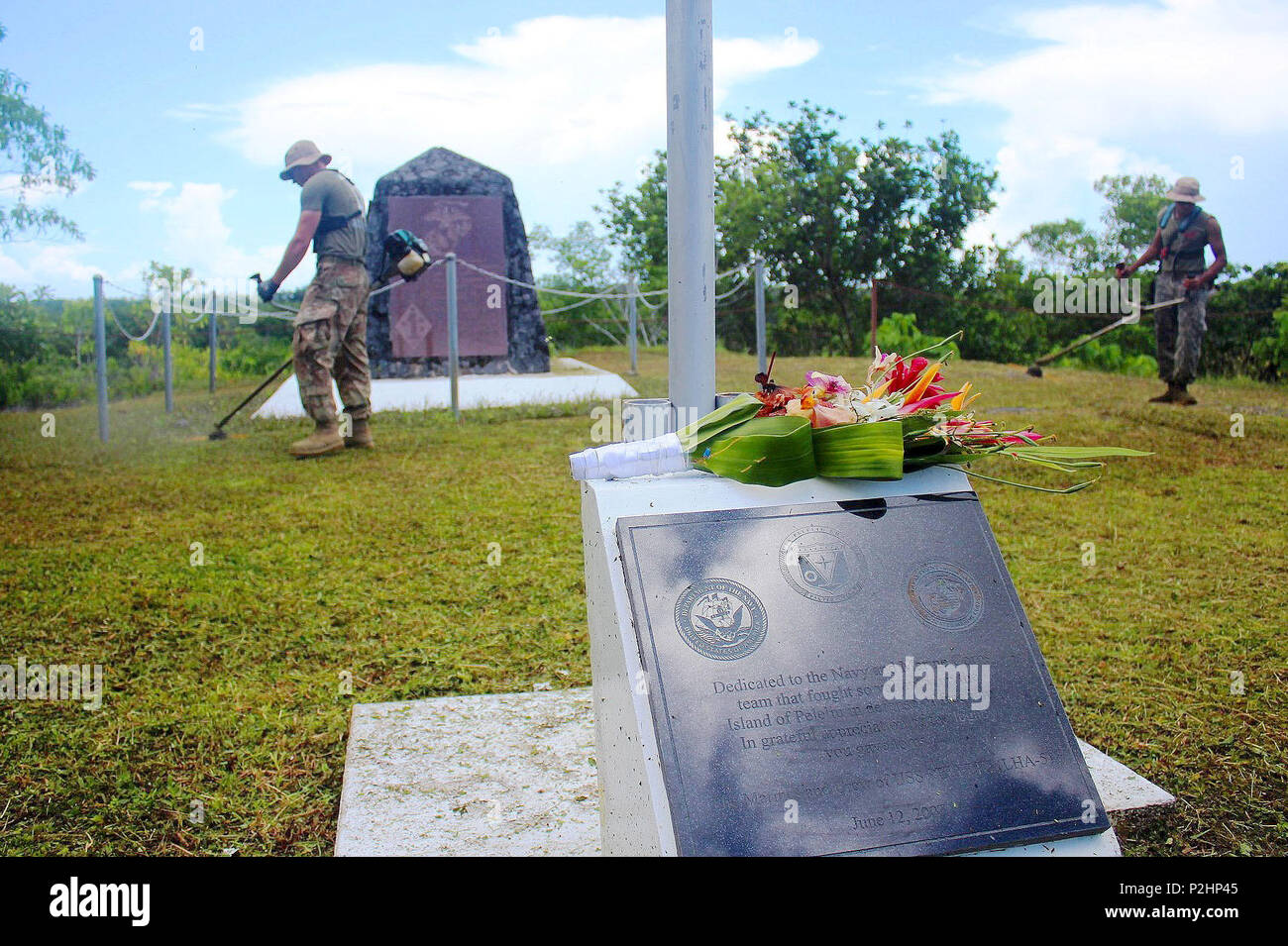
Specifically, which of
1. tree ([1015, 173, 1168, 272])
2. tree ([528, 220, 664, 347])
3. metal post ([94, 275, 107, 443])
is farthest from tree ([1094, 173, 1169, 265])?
metal post ([94, 275, 107, 443])

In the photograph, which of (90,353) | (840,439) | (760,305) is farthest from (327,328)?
(840,439)

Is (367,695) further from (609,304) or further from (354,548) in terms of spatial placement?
(609,304)

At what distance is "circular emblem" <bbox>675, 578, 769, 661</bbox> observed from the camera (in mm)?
1729

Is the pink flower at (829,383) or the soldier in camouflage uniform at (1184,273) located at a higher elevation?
the soldier in camouflage uniform at (1184,273)

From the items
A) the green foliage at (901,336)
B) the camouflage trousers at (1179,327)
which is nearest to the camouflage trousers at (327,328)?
the camouflage trousers at (1179,327)

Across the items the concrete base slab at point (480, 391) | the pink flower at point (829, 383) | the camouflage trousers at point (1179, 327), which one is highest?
the camouflage trousers at point (1179, 327)

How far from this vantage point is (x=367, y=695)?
131 inches

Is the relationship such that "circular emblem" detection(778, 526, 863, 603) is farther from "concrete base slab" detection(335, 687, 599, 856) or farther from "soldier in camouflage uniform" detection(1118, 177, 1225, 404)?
"soldier in camouflage uniform" detection(1118, 177, 1225, 404)

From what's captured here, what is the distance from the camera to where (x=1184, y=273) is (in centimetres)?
871

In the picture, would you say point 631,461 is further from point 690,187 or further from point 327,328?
point 327,328

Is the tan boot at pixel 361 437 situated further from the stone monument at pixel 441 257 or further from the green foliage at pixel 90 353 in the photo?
the stone monument at pixel 441 257

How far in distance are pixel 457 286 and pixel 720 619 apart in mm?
10079

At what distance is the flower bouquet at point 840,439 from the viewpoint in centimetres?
194
